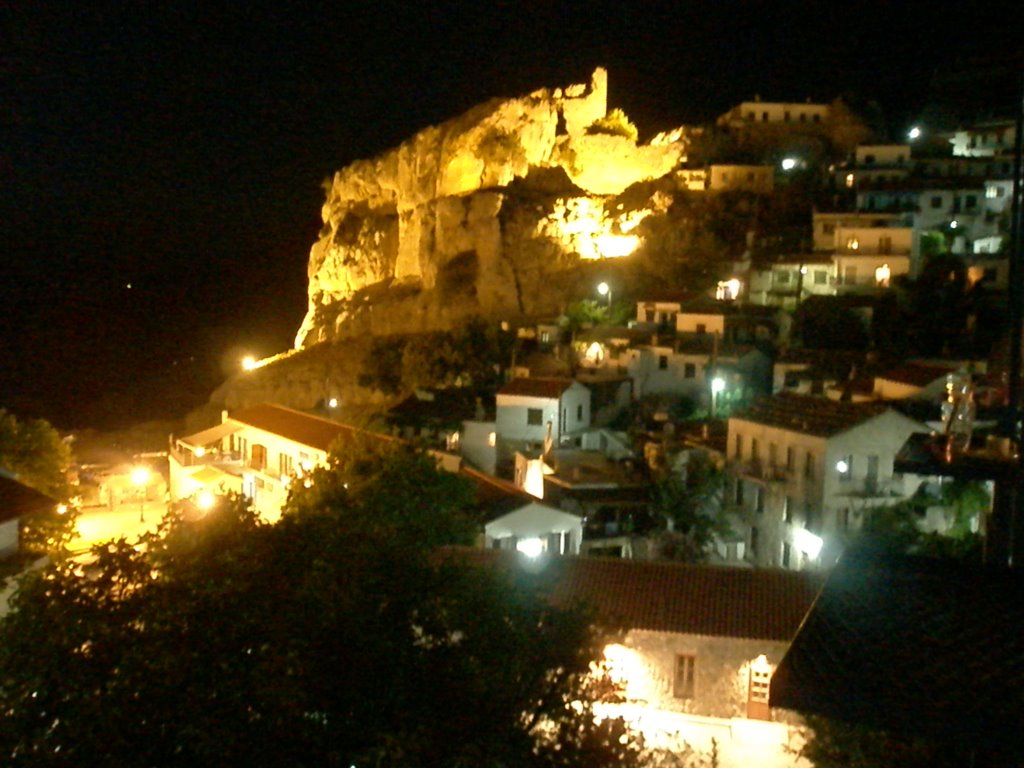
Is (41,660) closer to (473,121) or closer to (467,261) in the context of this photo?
(467,261)

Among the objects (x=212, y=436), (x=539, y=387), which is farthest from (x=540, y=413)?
(x=212, y=436)

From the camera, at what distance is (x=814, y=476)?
2328 centimetres

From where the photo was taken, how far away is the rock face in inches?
2119

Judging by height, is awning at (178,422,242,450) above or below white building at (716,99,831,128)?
below

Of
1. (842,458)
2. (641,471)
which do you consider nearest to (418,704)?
(842,458)

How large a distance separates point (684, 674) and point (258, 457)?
23.1 meters

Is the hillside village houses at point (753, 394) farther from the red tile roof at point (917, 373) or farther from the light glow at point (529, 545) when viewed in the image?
the light glow at point (529, 545)

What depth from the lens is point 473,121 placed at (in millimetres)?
59062

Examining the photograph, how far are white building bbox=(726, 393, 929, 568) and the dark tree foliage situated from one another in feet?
47.1

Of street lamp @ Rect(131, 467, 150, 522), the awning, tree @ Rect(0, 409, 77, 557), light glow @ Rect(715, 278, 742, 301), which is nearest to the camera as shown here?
tree @ Rect(0, 409, 77, 557)

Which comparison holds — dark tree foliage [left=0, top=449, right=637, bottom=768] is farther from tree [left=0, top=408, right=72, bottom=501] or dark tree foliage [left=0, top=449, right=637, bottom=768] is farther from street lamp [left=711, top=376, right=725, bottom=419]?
street lamp [left=711, top=376, right=725, bottom=419]

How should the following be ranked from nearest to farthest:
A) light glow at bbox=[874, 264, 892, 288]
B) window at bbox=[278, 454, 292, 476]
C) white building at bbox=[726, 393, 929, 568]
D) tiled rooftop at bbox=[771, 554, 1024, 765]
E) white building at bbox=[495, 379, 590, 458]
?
tiled rooftop at bbox=[771, 554, 1024, 765] < white building at bbox=[726, 393, 929, 568] < white building at bbox=[495, 379, 590, 458] < window at bbox=[278, 454, 292, 476] < light glow at bbox=[874, 264, 892, 288]

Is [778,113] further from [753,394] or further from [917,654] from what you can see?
[917,654]

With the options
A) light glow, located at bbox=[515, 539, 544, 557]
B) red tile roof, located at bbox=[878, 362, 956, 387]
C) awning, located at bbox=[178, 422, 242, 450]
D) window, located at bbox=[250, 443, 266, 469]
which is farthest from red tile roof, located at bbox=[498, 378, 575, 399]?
awning, located at bbox=[178, 422, 242, 450]
